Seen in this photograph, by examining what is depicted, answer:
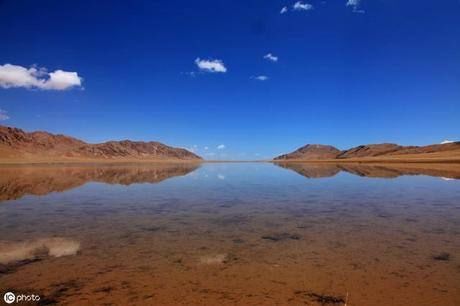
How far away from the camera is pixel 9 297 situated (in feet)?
18.7

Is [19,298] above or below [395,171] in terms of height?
below

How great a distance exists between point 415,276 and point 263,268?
290cm

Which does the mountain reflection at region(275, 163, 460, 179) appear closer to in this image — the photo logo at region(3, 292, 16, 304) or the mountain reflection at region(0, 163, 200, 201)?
the mountain reflection at region(0, 163, 200, 201)

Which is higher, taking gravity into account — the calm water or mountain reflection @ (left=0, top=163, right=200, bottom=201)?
mountain reflection @ (left=0, top=163, right=200, bottom=201)

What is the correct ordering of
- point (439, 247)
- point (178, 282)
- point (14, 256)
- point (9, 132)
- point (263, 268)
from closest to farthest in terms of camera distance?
point (178, 282) < point (263, 268) < point (14, 256) < point (439, 247) < point (9, 132)

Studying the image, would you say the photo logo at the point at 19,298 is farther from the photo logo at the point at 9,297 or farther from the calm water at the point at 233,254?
the calm water at the point at 233,254

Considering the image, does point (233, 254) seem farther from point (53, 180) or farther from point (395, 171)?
point (395, 171)

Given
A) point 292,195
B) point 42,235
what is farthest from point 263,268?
point 292,195

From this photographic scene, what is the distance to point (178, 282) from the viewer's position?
253 inches

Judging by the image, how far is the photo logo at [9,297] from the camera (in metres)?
5.60

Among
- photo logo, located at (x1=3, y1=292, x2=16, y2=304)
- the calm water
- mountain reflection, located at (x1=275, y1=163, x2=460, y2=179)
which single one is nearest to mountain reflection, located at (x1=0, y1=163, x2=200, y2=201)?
the calm water

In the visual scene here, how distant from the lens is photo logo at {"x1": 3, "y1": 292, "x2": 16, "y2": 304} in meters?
5.60

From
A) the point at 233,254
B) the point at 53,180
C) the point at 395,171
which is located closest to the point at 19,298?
the point at 233,254

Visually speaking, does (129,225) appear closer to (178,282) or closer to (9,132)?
(178,282)
